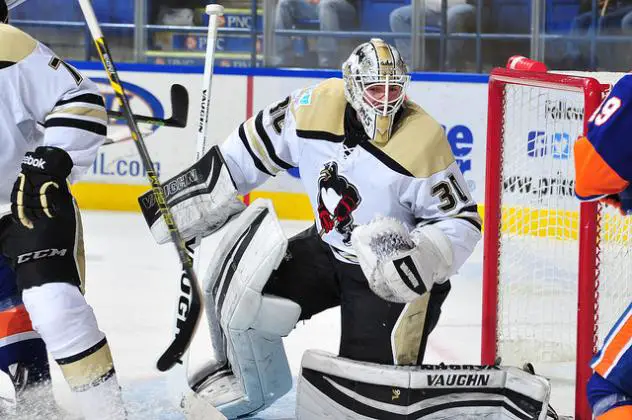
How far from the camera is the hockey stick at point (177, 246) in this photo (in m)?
2.70

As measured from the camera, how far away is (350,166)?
2.87 metres

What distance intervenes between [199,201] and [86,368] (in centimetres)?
60

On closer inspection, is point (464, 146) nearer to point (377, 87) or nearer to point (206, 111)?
point (206, 111)

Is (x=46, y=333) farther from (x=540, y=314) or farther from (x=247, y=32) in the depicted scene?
(x=247, y=32)

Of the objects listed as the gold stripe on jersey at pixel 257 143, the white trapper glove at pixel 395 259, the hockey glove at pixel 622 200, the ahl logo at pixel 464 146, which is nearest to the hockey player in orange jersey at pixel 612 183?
the hockey glove at pixel 622 200

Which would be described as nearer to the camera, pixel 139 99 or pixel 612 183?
pixel 612 183

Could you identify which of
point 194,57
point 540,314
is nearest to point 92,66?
point 194,57

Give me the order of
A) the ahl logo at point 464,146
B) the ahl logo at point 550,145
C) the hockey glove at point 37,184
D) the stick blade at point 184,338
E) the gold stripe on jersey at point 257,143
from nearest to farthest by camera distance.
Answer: the hockey glove at point 37,184 → the stick blade at point 184,338 → the gold stripe on jersey at point 257,143 → the ahl logo at point 550,145 → the ahl logo at point 464,146

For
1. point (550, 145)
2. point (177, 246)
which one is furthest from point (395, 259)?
point (550, 145)

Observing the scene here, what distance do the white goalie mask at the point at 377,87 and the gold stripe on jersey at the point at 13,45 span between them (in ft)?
2.43

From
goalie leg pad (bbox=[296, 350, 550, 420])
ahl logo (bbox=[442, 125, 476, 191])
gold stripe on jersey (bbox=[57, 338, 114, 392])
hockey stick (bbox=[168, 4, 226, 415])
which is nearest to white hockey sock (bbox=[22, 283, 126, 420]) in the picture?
gold stripe on jersey (bbox=[57, 338, 114, 392])

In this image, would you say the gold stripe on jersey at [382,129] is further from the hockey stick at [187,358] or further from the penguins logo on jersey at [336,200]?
the hockey stick at [187,358]

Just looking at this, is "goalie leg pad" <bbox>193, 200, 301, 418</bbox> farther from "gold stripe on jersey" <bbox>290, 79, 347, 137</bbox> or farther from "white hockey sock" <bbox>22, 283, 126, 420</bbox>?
"white hockey sock" <bbox>22, 283, 126, 420</bbox>

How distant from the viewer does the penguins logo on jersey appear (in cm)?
288
